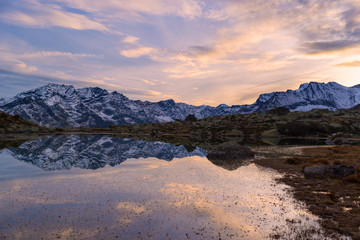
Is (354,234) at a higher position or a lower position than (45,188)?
higher

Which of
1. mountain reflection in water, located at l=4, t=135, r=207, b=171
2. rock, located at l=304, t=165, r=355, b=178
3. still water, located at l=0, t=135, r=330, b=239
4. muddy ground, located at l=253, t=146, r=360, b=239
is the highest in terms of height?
rock, located at l=304, t=165, r=355, b=178

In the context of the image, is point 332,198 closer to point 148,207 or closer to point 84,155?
point 148,207

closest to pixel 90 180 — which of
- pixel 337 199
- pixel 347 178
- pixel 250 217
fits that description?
pixel 250 217

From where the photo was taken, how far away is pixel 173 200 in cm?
2175

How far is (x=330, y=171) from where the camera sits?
2967cm

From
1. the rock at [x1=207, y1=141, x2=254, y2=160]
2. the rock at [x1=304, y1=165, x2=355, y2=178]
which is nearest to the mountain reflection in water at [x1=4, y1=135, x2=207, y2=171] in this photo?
the rock at [x1=207, y1=141, x2=254, y2=160]

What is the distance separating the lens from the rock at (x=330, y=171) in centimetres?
2920

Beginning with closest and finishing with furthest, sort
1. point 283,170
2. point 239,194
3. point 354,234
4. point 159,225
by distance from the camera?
point 354,234 < point 159,225 < point 239,194 < point 283,170

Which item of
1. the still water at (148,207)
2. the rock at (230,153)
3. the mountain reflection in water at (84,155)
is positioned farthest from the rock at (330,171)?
the mountain reflection in water at (84,155)

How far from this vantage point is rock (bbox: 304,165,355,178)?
2920 centimetres

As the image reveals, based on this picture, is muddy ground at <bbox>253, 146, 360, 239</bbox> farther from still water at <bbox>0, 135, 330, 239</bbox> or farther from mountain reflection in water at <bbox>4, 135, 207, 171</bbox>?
mountain reflection in water at <bbox>4, 135, 207, 171</bbox>

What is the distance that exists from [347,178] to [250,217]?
16223mm

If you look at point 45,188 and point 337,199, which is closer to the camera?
point 337,199

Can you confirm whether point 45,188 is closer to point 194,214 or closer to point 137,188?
point 137,188
